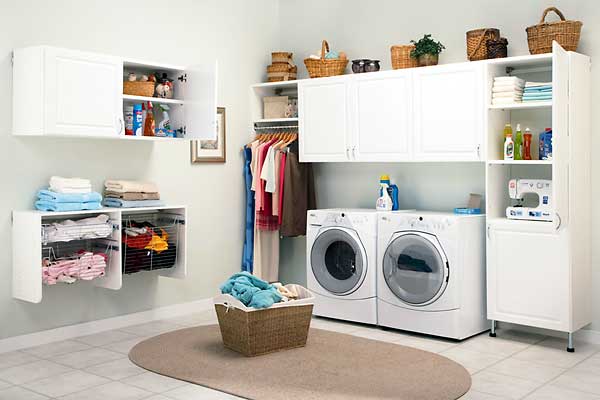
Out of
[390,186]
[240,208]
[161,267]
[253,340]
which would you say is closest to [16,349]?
[161,267]

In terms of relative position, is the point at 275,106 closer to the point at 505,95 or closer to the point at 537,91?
the point at 505,95

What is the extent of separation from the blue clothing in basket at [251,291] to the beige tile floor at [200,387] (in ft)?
2.08

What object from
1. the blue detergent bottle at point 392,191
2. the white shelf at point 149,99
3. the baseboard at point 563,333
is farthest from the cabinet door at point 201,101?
the baseboard at point 563,333

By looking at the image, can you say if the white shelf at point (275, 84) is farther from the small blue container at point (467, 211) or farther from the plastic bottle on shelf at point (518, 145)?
the plastic bottle on shelf at point (518, 145)

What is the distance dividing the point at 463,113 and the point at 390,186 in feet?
2.92

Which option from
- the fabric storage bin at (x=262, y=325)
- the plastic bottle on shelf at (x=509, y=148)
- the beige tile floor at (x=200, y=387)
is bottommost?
the beige tile floor at (x=200, y=387)

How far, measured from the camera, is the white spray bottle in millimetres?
5383

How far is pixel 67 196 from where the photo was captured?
4566mm

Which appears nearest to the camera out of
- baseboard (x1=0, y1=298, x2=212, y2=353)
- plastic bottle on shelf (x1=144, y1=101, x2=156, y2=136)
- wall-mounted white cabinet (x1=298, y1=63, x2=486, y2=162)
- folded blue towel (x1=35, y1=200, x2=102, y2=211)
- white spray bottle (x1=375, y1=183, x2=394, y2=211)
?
folded blue towel (x1=35, y1=200, x2=102, y2=211)

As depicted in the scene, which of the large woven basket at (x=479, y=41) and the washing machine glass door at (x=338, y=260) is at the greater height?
the large woven basket at (x=479, y=41)

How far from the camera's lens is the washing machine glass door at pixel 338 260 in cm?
527

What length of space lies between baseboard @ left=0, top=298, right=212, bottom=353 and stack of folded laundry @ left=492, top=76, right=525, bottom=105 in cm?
285

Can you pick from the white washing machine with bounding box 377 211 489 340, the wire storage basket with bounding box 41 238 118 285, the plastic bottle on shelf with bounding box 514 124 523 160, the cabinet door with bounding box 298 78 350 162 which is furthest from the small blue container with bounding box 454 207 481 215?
the wire storage basket with bounding box 41 238 118 285

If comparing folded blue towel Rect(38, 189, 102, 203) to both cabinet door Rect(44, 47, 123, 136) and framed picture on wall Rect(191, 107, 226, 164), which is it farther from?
framed picture on wall Rect(191, 107, 226, 164)
